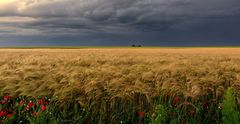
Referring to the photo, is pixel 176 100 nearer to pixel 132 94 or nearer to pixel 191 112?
pixel 191 112

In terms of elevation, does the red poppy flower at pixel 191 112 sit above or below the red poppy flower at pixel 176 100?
below

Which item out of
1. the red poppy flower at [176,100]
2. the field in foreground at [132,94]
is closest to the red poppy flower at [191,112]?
the field in foreground at [132,94]

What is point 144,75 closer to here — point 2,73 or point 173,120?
point 173,120

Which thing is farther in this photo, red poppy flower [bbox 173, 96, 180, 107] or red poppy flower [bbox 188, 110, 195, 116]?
red poppy flower [bbox 173, 96, 180, 107]

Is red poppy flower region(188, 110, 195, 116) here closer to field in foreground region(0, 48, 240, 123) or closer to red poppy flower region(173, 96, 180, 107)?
field in foreground region(0, 48, 240, 123)

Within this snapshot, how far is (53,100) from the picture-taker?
515cm

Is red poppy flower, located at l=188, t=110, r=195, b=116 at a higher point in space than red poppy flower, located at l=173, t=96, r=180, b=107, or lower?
lower

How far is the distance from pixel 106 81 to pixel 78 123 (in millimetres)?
1117

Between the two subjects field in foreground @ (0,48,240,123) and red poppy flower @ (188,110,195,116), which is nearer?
red poppy flower @ (188,110,195,116)

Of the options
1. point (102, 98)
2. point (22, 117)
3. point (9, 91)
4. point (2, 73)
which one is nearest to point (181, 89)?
point (102, 98)

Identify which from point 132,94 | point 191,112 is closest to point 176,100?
point 191,112

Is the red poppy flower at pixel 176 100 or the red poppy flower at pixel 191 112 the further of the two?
the red poppy flower at pixel 176 100

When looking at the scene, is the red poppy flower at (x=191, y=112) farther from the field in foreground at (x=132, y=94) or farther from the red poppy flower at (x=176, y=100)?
the red poppy flower at (x=176, y=100)

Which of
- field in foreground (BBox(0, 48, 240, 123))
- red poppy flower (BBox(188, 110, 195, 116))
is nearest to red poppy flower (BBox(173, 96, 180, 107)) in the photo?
field in foreground (BBox(0, 48, 240, 123))
